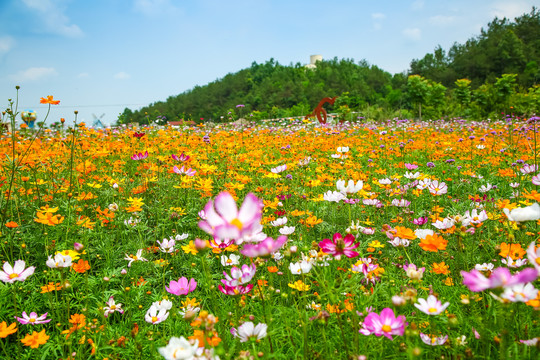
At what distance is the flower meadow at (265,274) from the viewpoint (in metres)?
0.75

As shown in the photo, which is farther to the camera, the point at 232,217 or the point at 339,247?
the point at 339,247

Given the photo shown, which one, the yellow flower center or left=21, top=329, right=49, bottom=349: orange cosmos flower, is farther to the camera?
left=21, top=329, right=49, bottom=349: orange cosmos flower

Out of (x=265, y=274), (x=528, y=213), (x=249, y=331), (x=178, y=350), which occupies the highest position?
(x=528, y=213)

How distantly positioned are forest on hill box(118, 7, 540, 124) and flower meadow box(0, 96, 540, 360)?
3566 mm

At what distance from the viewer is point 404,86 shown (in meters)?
32.7

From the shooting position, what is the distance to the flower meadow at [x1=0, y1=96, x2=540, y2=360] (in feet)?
2.44

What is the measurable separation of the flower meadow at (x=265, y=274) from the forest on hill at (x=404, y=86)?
357 cm

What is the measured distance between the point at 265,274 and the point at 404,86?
35.8 m

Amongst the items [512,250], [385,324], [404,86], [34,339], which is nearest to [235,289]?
[385,324]

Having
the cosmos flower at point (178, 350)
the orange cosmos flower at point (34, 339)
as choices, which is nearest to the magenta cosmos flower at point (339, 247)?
the cosmos flower at point (178, 350)

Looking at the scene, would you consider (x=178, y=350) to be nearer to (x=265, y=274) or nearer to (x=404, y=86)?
(x=265, y=274)

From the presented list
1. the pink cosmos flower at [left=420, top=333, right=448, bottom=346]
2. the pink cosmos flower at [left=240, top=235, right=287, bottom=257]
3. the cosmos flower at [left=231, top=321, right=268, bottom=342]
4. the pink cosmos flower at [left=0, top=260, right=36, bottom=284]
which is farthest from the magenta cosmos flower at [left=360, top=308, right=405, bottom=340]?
the pink cosmos flower at [left=0, top=260, right=36, bottom=284]

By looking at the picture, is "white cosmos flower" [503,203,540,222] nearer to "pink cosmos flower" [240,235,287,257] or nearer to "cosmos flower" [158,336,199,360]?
"pink cosmos flower" [240,235,287,257]

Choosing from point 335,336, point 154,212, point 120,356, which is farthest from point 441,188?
point 154,212
